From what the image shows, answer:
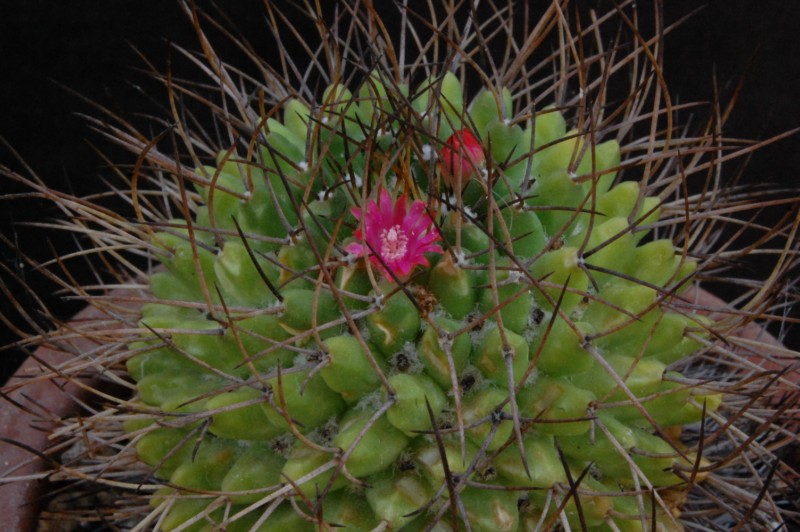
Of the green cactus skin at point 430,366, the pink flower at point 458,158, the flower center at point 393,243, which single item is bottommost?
the green cactus skin at point 430,366

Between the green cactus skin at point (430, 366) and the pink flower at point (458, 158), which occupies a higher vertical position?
the pink flower at point (458, 158)

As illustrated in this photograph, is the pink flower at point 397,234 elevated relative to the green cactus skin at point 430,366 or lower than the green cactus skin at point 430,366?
elevated

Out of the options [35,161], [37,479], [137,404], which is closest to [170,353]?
[137,404]

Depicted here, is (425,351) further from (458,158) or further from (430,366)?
(458,158)

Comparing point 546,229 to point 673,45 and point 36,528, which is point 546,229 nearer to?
point 36,528

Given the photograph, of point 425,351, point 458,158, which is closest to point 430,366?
point 425,351

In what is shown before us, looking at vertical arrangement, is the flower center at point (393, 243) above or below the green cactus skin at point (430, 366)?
above
